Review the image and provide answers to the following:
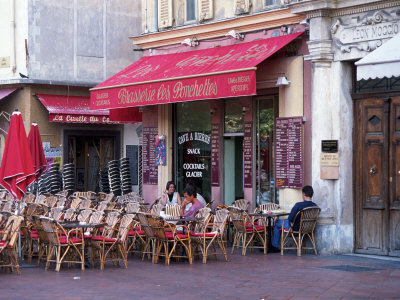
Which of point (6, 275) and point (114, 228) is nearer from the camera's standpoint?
point (6, 275)

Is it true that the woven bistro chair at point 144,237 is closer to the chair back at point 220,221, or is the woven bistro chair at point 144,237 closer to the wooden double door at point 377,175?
the chair back at point 220,221

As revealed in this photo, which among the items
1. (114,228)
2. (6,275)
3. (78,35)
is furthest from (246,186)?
(78,35)

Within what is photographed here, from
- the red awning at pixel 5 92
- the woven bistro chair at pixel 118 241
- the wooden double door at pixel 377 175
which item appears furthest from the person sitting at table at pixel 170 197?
the red awning at pixel 5 92

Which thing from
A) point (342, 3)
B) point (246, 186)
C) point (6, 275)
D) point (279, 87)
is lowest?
point (6, 275)

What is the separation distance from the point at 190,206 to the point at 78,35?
399 inches

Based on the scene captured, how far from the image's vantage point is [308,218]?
14180 mm

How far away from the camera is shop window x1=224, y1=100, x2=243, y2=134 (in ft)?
55.5

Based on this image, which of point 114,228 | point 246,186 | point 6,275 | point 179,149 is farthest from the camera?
point 179,149

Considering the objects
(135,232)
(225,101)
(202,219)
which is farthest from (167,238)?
(225,101)

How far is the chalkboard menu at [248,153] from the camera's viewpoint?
54.0 ft

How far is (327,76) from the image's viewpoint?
14539mm

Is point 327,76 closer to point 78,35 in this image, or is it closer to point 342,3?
point 342,3

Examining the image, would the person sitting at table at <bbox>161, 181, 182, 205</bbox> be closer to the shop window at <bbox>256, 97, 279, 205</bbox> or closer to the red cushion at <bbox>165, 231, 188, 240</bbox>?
the shop window at <bbox>256, 97, 279, 205</bbox>

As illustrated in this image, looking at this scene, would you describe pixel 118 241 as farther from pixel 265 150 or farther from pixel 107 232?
pixel 265 150
